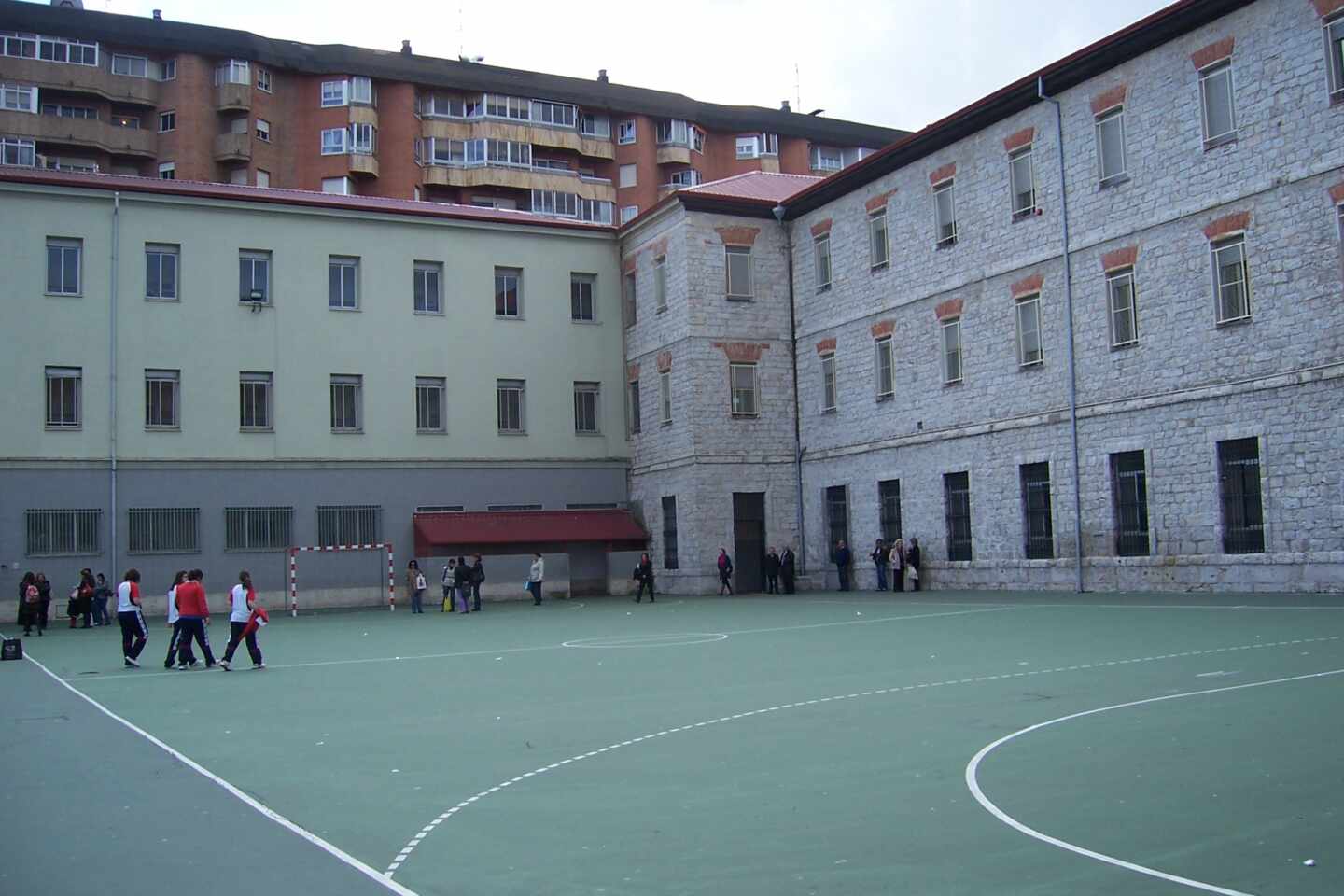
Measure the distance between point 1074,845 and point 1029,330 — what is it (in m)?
28.9

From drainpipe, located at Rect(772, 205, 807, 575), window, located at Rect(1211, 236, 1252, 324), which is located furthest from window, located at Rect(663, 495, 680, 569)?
window, located at Rect(1211, 236, 1252, 324)

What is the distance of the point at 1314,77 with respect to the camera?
2755 centimetres

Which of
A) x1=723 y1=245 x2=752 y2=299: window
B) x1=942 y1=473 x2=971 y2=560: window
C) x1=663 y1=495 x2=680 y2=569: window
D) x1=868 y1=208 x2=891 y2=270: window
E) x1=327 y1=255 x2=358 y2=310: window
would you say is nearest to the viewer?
x1=942 y1=473 x2=971 y2=560: window

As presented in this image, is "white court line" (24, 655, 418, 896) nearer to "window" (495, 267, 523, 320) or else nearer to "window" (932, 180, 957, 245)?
"window" (932, 180, 957, 245)

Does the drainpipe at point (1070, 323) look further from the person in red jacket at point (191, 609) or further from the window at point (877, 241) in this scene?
the person in red jacket at point (191, 609)

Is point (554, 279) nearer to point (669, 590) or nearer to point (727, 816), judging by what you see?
point (669, 590)

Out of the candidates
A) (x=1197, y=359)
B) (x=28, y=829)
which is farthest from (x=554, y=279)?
(x=28, y=829)

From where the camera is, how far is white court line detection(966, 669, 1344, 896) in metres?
7.08

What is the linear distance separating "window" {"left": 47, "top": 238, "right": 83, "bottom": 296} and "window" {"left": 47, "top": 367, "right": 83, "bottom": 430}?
2.48m

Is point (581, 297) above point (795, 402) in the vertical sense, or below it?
above

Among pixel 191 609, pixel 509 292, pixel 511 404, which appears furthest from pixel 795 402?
pixel 191 609

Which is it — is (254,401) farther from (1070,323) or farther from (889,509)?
(1070,323)

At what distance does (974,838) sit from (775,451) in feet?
122

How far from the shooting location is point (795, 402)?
150 ft
